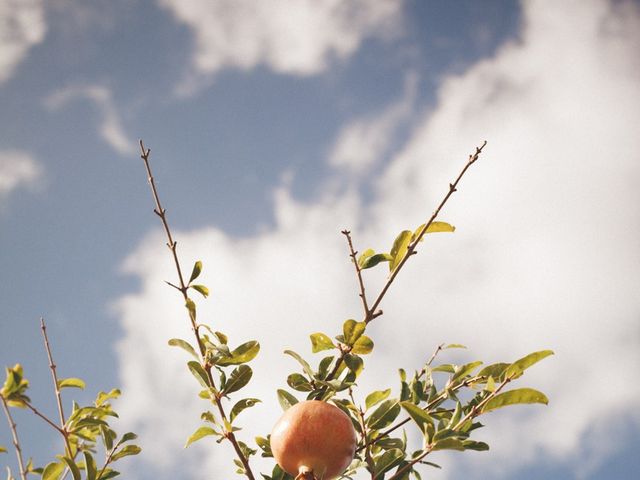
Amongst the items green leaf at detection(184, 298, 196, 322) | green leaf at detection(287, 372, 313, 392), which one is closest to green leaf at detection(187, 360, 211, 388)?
green leaf at detection(184, 298, 196, 322)

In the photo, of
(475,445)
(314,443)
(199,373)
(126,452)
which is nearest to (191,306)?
(199,373)

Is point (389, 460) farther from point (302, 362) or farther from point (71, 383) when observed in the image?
point (71, 383)

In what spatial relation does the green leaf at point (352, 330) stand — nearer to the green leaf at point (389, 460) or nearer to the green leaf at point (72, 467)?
the green leaf at point (389, 460)

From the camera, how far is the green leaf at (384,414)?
180 cm

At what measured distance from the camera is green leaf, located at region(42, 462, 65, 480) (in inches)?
69.6

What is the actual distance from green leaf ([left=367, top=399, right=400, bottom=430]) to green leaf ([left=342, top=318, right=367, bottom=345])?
1.03ft

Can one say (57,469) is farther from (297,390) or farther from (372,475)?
(372,475)

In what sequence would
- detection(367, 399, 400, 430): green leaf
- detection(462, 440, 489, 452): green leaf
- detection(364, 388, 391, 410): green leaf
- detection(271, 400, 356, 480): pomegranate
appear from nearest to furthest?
detection(271, 400, 356, 480): pomegranate
detection(462, 440, 489, 452): green leaf
detection(367, 399, 400, 430): green leaf
detection(364, 388, 391, 410): green leaf

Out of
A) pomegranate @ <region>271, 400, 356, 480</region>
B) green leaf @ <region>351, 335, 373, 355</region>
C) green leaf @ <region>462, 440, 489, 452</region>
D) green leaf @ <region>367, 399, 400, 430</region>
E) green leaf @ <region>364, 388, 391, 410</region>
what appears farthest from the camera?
green leaf @ <region>364, 388, 391, 410</region>

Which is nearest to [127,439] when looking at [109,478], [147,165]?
[109,478]

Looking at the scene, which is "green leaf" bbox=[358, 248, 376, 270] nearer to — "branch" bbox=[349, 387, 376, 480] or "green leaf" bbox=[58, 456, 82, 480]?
"branch" bbox=[349, 387, 376, 480]

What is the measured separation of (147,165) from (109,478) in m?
1.22

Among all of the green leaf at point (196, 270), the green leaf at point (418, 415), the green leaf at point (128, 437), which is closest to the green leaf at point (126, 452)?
the green leaf at point (128, 437)

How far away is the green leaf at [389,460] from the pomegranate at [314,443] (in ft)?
0.75
